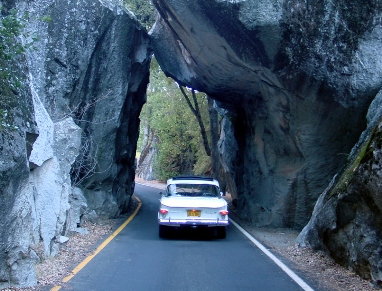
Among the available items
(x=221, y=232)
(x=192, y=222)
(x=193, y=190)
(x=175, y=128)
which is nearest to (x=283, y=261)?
(x=192, y=222)

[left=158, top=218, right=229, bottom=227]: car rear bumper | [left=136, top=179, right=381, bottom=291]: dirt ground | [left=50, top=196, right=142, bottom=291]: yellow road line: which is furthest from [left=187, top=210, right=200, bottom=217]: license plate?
[left=50, top=196, right=142, bottom=291]: yellow road line

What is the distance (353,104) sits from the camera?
14.7 meters

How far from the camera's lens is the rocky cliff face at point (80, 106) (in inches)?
412

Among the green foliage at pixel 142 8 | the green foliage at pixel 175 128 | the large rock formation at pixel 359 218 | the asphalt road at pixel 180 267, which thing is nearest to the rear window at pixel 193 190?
the asphalt road at pixel 180 267

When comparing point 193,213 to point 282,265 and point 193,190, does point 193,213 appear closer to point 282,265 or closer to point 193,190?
point 193,190

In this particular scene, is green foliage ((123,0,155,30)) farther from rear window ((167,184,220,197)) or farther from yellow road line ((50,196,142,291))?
rear window ((167,184,220,197))

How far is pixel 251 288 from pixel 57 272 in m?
3.56

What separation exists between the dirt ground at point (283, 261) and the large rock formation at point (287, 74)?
2.51m

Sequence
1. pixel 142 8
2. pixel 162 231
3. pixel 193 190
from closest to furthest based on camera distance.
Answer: pixel 162 231
pixel 193 190
pixel 142 8

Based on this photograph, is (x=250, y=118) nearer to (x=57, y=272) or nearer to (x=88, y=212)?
(x=88, y=212)

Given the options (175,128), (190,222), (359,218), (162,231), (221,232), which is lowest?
(162,231)

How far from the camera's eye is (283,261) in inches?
416

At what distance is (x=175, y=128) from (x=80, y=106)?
22.1m

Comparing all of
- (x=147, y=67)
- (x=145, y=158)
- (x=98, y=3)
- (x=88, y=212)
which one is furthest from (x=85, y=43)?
(x=145, y=158)
